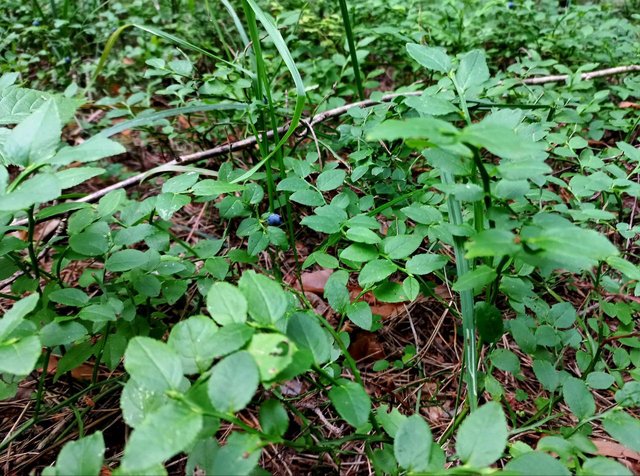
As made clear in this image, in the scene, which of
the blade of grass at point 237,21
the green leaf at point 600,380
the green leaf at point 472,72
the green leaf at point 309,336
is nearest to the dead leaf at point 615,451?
the green leaf at point 600,380

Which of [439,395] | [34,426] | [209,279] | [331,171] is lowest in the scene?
[439,395]

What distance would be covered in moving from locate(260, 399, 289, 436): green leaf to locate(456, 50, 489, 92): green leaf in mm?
668

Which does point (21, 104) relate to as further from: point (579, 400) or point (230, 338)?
point (579, 400)

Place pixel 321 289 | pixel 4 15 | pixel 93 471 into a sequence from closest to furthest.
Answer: pixel 93 471
pixel 321 289
pixel 4 15

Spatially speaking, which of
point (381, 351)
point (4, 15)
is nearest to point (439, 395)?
point (381, 351)

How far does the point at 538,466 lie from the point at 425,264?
412 millimetres

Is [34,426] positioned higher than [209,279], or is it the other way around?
[209,279]

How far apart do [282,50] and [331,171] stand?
0.34 m

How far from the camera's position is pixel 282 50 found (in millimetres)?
1157

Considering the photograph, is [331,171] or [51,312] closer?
[51,312]

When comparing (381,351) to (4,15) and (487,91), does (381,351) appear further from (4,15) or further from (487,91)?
(4,15)

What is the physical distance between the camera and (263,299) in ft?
1.95

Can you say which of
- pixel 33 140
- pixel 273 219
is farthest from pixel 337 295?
pixel 33 140

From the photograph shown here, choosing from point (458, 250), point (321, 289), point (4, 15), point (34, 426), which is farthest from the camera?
point (4, 15)
